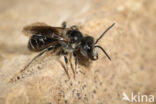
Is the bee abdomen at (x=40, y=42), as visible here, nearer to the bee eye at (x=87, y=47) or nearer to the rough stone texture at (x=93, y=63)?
the rough stone texture at (x=93, y=63)

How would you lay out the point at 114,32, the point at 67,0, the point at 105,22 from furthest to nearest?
1. the point at 67,0
2. the point at 105,22
3. the point at 114,32

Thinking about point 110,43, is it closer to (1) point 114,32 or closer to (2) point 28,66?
(1) point 114,32

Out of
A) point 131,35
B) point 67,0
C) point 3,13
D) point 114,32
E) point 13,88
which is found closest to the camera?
point 13,88

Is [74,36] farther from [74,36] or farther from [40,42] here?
[40,42]

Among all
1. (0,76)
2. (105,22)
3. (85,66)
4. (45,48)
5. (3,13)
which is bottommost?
(0,76)

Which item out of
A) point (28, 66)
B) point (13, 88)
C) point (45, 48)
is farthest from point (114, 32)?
point (13, 88)

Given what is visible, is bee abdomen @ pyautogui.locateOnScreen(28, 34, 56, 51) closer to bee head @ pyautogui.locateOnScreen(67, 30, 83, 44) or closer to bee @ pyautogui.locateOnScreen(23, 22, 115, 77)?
bee @ pyautogui.locateOnScreen(23, 22, 115, 77)

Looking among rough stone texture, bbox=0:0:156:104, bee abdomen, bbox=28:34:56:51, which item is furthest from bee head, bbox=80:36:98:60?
bee abdomen, bbox=28:34:56:51

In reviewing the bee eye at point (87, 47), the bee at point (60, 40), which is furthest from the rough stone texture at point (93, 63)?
the bee eye at point (87, 47)

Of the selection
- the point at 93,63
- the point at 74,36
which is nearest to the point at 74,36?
the point at 74,36
